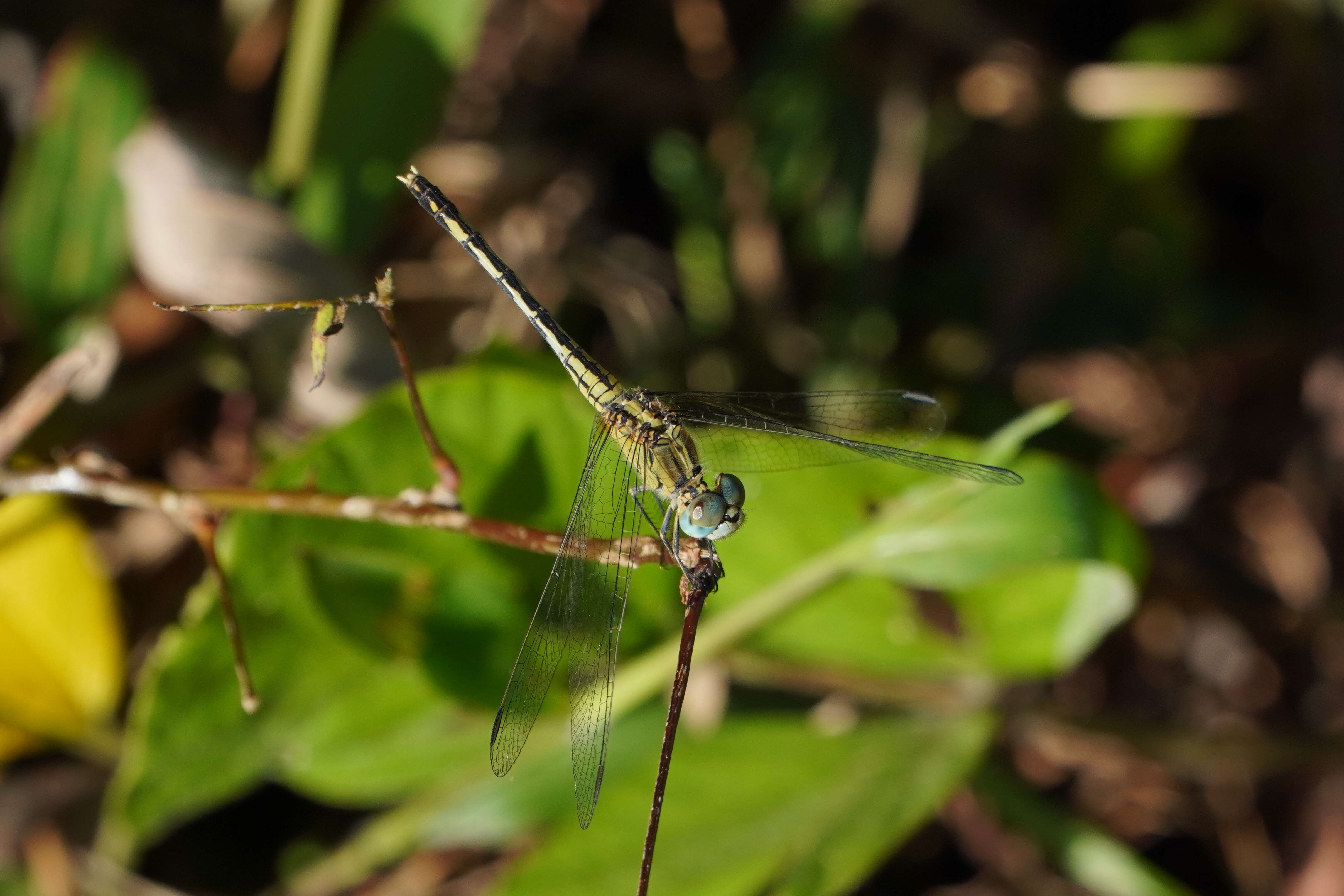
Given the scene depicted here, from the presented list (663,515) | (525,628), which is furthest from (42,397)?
(663,515)

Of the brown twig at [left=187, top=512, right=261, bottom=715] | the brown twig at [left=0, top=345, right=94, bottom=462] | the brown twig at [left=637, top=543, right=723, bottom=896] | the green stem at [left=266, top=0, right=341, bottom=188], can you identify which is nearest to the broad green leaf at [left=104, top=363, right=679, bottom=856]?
the brown twig at [left=187, top=512, right=261, bottom=715]

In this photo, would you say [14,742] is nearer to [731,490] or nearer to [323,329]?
[323,329]

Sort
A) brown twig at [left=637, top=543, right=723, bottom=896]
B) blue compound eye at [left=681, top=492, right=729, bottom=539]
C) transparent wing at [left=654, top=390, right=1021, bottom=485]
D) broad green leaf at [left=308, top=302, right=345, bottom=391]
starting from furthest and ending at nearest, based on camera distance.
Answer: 1. transparent wing at [left=654, top=390, right=1021, bottom=485]
2. blue compound eye at [left=681, top=492, right=729, bottom=539]
3. broad green leaf at [left=308, top=302, right=345, bottom=391]
4. brown twig at [left=637, top=543, right=723, bottom=896]

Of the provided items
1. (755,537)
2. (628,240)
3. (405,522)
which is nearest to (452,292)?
(628,240)

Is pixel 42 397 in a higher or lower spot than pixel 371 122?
lower

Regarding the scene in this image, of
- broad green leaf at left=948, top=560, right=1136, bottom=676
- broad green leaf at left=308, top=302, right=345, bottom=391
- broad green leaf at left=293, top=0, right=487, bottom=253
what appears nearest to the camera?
broad green leaf at left=308, top=302, right=345, bottom=391

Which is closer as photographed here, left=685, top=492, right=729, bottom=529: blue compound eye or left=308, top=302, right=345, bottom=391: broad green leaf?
left=308, top=302, right=345, bottom=391: broad green leaf

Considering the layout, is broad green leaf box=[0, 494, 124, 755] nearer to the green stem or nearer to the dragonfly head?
the green stem

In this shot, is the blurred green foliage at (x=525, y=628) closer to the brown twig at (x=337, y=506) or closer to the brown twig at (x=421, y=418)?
the brown twig at (x=337, y=506)
